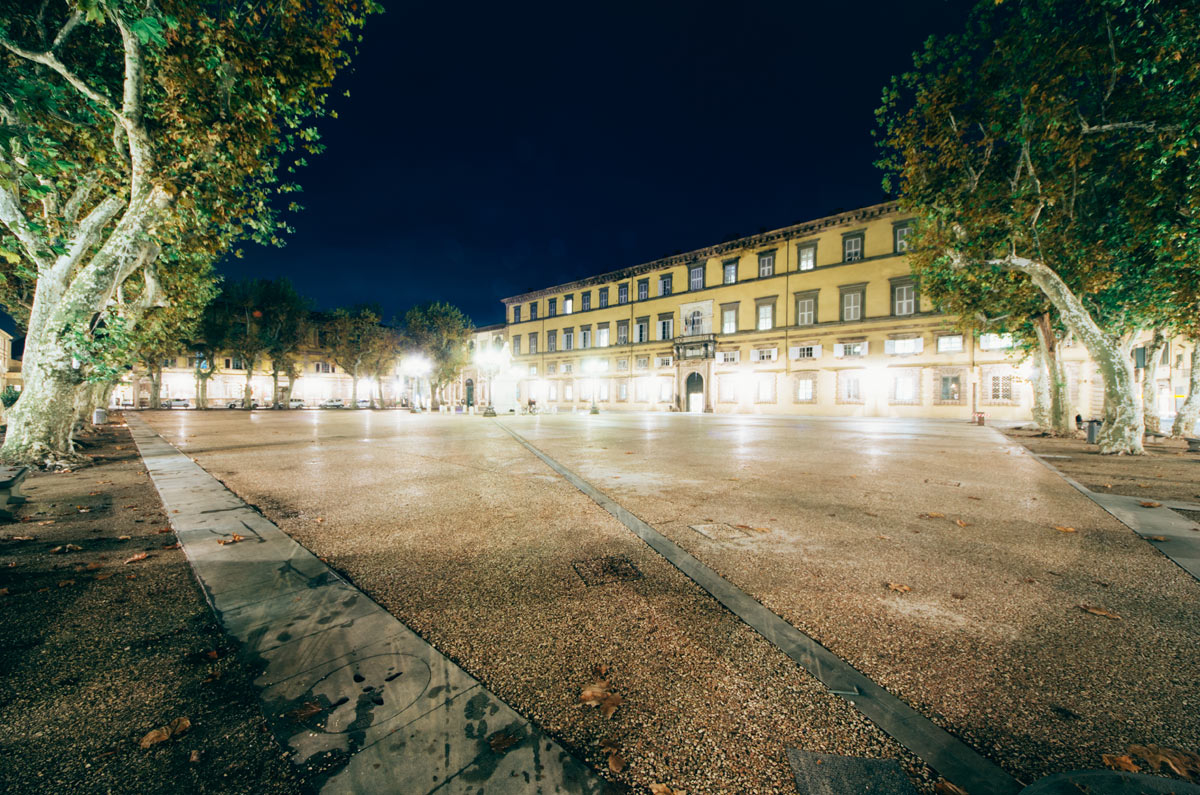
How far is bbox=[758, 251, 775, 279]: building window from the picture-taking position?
32703 mm

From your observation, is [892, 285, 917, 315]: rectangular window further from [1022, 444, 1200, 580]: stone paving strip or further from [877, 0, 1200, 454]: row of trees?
[1022, 444, 1200, 580]: stone paving strip

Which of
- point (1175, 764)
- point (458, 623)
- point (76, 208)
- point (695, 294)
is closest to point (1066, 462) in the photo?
point (1175, 764)

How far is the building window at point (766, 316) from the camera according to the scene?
32500 mm

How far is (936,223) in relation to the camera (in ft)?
43.4

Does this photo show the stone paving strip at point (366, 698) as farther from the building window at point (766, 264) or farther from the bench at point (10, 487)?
the building window at point (766, 264)

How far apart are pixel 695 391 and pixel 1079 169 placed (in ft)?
83.0

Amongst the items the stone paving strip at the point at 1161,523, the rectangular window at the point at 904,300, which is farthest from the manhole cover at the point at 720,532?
the rectangular window at the point at 904,300

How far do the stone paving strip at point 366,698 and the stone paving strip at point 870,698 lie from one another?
1.26 m

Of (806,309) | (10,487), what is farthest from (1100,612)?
(806,309)

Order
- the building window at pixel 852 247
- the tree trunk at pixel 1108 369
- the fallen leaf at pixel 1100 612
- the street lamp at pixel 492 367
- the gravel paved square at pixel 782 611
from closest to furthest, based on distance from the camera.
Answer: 1. the gravel paved square at pixel 782 611
2. the fallen leaf at pixel 1100 612
3. the tree trunk at pixel 1108 369
4. the street lamp at pixel 492 367
5. the building window at pixel 852 247

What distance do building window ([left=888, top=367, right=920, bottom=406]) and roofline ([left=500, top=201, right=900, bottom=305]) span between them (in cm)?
1015

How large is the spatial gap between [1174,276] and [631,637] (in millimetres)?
16099

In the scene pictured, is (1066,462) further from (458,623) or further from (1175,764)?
(458,623)

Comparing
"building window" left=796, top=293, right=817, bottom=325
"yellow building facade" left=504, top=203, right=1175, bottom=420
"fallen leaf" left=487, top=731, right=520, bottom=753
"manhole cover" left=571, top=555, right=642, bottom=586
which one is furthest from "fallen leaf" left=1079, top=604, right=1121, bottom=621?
"building window" left=796, top=293, right=817, bottom=325
